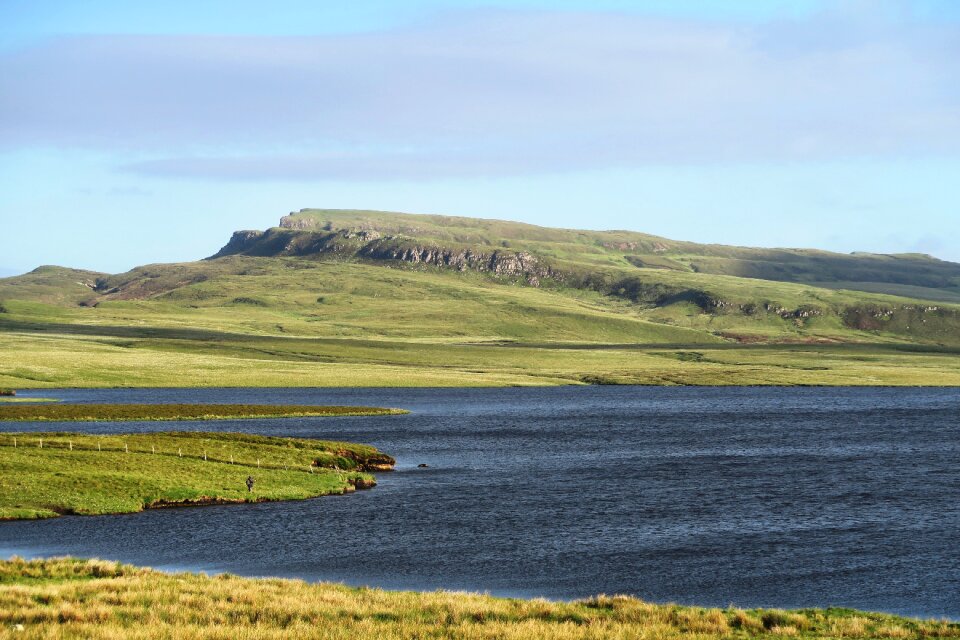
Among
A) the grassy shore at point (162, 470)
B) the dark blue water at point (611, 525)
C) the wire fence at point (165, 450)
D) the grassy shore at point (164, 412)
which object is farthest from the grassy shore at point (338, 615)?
the grassy shore at point (164, 412)

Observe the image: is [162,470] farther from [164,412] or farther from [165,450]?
[164,412]

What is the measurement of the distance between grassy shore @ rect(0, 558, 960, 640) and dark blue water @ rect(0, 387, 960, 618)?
8.22 metres

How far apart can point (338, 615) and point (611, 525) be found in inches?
1245

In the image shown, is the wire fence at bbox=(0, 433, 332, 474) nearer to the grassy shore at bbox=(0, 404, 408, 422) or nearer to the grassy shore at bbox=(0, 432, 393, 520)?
the grassy shore at bbox=(0, 432, 393, 520)

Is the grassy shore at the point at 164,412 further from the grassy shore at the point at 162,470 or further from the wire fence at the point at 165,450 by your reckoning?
the wire fence at the point at 165,450

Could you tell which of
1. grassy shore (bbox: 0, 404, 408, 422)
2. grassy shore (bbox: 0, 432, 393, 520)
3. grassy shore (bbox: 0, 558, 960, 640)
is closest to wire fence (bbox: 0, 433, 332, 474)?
grassy shore (bbox: 0, 432, 393, 520)

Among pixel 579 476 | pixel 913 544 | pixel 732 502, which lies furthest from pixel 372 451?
A: pixel 913 544

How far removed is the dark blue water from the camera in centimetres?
4881

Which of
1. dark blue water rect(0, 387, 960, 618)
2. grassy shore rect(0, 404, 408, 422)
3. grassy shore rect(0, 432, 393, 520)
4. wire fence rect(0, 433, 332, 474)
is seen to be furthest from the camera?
grassy shore rect(0, 404, 408, 422)

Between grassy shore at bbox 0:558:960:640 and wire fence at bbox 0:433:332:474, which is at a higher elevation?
grassy shore at bbox 0:558:960:640

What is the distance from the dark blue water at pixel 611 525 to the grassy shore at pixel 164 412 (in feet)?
22.9

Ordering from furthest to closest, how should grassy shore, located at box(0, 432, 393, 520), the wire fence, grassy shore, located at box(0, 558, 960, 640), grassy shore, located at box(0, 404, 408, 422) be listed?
grassy shore, located at box(0, 404, 408, 422), the wire fence, grassy shore, located at box(0, 432, 393, 520), grassy shore, located at box(0, 558, 960, 640)

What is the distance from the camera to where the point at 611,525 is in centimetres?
6334

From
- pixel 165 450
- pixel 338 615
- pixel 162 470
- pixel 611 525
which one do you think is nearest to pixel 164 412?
pixel 165 450
